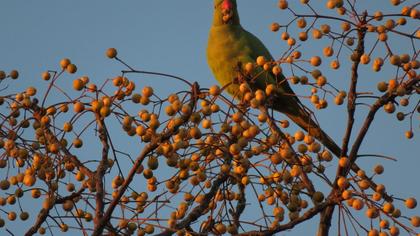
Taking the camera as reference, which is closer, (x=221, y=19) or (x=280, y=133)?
(x=280, y=133)

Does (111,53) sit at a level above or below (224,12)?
below

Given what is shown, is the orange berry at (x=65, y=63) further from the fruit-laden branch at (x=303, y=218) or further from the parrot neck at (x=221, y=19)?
the parrot neck at (x=221, y=19)

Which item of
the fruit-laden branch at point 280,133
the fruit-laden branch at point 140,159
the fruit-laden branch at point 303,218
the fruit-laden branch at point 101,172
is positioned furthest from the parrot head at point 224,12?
the fruit-laden branch at point 303,218

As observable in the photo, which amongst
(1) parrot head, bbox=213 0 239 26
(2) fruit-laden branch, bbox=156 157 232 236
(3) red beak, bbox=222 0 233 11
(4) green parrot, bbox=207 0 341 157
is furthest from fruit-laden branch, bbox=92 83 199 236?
(3) red beak, bbox=222 0 233 11

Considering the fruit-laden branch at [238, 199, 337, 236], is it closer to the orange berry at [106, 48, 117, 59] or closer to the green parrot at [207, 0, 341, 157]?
the orange berry at [106, 48, 117, 59]

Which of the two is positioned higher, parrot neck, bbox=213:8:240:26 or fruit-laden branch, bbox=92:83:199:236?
parrot neck, bbox=213:8:240:26

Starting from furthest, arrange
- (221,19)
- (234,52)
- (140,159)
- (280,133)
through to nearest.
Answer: (221,19), (234,52), (280,133), (140,159)

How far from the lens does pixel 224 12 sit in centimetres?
719

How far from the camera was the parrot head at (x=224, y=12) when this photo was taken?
24.4 ft

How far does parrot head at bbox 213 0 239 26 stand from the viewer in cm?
744

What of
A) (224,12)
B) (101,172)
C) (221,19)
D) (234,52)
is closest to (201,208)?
(101,172)

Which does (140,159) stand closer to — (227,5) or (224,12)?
(224,12)

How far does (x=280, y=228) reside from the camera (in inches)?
117

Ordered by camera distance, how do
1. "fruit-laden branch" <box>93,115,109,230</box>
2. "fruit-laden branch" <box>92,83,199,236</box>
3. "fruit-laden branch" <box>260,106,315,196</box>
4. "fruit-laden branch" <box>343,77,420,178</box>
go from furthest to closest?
"fruit-laden branch" <box>260,106,315,196</box>
"fruit-laden branch" <box>343,77,420,178</box>
"fruit-laden branch" <box>93,115,109,230</box>
"fruit-laden branch" <box>92,83,199,236</box>
